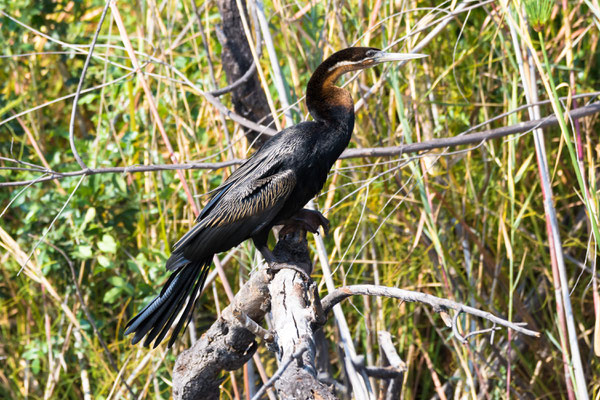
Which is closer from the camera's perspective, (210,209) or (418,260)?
(210,209)

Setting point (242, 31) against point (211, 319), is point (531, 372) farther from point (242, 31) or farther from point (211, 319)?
point (242, 31)

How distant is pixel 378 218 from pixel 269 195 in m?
0.92

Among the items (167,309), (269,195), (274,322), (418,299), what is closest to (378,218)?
(269,195)

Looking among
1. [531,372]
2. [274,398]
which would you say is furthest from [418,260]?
[274,398]

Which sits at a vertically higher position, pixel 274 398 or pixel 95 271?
pixel 95 271

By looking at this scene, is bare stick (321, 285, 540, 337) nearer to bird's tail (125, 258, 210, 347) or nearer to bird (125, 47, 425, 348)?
bird (125, 47, 425, 348)

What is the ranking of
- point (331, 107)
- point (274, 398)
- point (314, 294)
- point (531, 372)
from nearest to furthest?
point (314, 294), point (331, 107), point (274, 398), point (531, 372)

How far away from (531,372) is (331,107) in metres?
1.45

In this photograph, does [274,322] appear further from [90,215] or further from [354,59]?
[90,215]

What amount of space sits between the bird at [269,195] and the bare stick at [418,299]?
313mm

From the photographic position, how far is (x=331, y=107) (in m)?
1.84

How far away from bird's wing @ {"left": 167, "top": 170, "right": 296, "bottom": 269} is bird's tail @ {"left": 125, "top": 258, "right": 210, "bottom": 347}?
46 millimetres

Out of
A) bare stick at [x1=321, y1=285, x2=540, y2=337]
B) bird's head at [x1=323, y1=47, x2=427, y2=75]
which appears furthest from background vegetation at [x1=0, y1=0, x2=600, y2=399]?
bare stick at [x1=321, y1=285, x2=540, y2=337]

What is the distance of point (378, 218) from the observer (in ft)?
8.41
